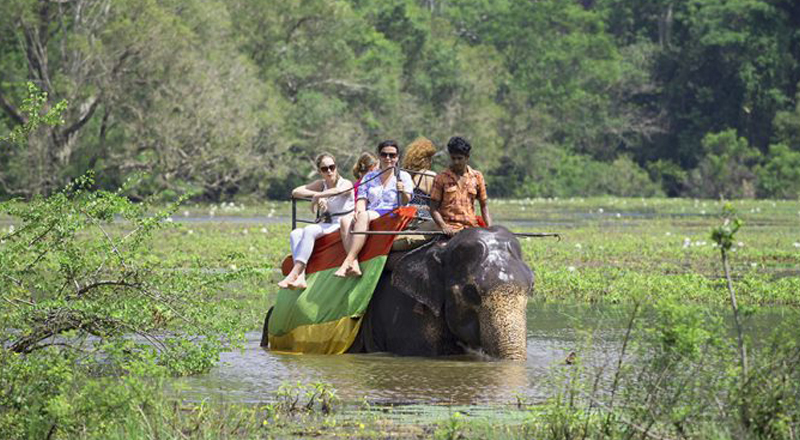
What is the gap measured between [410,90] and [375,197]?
50663mm

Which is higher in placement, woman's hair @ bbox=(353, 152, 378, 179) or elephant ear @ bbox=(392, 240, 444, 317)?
woman's hair @ bbox=(353, 152, 378, 179)

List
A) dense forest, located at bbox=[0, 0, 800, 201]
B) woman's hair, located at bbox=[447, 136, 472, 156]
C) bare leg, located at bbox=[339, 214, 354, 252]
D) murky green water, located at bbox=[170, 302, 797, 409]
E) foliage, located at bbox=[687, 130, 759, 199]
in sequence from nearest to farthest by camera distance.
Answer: murky green water, located at bbox=[170, 302, 797, 409] → woman's hair, located at bbox=[447, 136, 472, 156] → bare leg, located at bbox=[339, 214, 354, 252] → dense forest, located at bbox=[0, 0, 800, 201] → foliage, located at bbox=[687, 130, 759, 199]

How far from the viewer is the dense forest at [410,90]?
140ft

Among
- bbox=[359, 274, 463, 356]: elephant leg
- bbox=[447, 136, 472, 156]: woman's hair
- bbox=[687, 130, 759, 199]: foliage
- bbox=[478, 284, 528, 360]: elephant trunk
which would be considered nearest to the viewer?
bbox=[478, 284, 528, 360]: elephant trunk

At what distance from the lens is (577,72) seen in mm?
69375

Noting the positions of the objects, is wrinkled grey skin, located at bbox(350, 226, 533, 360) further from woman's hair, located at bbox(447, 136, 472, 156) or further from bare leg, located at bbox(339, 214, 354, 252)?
woman's hair, located at bbox(447, 136, 472, 156)

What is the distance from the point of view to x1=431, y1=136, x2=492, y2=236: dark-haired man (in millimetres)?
11781

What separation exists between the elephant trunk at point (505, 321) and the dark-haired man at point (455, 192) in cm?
91

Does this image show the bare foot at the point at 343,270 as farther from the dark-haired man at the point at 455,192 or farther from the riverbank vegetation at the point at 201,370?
the riverbank vegetation at the point at 201,370

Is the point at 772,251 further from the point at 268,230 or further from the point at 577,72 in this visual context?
the point at 577,72

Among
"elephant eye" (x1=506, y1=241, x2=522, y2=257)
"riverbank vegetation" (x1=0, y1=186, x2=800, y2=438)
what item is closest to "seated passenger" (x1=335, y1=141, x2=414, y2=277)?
"elephant eye" (x1=506, y1=241, x2=522, y2=257)

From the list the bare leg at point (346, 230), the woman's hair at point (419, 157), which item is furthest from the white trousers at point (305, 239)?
the woman's hair at point (419, 157)

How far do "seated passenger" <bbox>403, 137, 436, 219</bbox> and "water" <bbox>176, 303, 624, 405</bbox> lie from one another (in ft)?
4.52

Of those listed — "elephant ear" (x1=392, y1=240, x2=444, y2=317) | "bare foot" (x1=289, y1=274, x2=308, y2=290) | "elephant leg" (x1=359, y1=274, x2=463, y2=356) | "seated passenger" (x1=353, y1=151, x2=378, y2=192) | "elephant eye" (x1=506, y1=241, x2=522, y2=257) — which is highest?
"seated passenger" (x1=353, y1=151, x2=378, y2=192)
